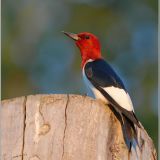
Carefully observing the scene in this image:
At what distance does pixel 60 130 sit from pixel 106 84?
168 cm

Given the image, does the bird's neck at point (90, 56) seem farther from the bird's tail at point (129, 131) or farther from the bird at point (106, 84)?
the bird's tail at point (129, 131)

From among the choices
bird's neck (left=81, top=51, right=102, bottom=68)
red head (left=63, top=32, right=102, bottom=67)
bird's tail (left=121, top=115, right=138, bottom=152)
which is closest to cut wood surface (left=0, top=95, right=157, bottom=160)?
bird's tail (left=121, top=115, right=138, bottom=152)

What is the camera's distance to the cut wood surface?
4562 millimetres

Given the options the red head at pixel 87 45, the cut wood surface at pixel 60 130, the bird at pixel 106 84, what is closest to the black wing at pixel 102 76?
the bird at pixel 106 84

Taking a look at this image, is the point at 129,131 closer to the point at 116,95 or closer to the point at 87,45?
the point at 116,95

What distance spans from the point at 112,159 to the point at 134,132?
50 centimetres

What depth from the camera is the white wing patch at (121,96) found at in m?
5.63

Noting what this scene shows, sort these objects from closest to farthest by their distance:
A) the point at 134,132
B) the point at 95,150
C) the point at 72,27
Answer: the point at 95,150, the point at 134,132, the point at 72,27

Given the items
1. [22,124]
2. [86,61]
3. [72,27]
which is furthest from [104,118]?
[72,27]

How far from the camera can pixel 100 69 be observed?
649 centimetres

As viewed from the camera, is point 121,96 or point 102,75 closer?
point 121,96

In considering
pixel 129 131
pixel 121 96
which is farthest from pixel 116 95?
pixel 129 131

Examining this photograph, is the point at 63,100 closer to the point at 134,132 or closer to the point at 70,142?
the point at 70,142

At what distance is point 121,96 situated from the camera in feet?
19.2
